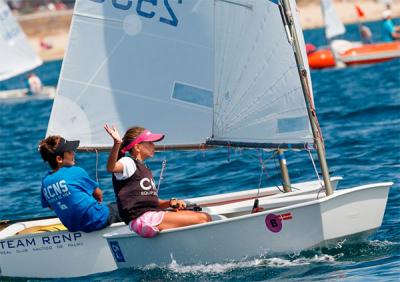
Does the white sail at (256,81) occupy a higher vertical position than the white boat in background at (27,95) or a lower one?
lower

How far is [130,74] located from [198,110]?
0.81 meters

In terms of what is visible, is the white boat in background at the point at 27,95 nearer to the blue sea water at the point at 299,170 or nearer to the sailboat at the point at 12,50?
the blue sea water at the point at 299,170

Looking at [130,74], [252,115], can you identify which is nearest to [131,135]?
[252,115]

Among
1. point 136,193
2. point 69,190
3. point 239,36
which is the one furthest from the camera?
point 239,36

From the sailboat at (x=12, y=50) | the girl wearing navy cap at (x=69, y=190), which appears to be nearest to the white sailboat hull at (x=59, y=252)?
the girl wearing navy cap at (x=69, y=190)

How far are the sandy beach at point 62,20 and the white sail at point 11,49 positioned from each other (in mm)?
36056

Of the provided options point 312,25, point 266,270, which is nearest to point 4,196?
point 266,270

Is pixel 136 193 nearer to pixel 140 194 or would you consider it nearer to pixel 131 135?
pixel 140 194

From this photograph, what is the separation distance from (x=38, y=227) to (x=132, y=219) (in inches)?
64.0

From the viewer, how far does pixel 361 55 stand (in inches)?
1112

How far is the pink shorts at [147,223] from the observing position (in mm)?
8008

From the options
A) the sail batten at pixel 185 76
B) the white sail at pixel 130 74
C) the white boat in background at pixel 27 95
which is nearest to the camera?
the sail batten at pixel 185 76

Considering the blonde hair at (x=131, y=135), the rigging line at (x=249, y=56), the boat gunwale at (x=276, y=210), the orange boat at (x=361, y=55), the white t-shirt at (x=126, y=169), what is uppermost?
the orange boat at (x=361, y=55)

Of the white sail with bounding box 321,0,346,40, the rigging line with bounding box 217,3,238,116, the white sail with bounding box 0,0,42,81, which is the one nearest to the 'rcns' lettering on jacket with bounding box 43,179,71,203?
the rigging line with bounding box 217,3,238,116
